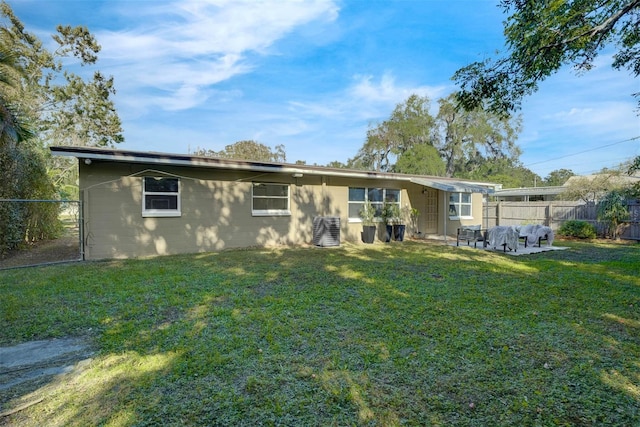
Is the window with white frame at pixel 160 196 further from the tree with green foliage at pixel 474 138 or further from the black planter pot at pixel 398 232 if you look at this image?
the tree with green foliage at pixel 474 138

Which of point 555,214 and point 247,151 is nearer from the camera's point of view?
point 555,214

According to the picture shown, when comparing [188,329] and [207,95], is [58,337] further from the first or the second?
[207,95]

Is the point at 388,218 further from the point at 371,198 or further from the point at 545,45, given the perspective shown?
the point at 545,45

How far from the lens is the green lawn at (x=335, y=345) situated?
7.89 ft

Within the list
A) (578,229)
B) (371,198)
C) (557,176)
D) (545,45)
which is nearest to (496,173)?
(557,176)

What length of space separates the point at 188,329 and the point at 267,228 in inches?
300

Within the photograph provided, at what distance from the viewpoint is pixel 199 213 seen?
10.1 m

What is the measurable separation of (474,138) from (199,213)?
3249 centimetres

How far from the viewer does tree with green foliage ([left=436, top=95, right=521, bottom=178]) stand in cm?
3419

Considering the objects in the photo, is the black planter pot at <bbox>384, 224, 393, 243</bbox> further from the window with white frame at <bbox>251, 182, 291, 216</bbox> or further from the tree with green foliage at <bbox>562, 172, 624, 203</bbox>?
the tree with green foliage at <bbox>562, 172, 624, 203</bbox>

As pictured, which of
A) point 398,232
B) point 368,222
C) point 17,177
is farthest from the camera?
point 398,232

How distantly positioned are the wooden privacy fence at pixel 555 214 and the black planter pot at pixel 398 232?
355 centimetres

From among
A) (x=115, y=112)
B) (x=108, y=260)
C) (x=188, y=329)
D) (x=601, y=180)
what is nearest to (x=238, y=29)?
(x=108, y=260)

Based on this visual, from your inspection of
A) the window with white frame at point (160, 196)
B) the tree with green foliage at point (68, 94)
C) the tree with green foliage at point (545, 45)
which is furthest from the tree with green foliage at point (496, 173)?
the tree with green foliage at point (68, 94)
